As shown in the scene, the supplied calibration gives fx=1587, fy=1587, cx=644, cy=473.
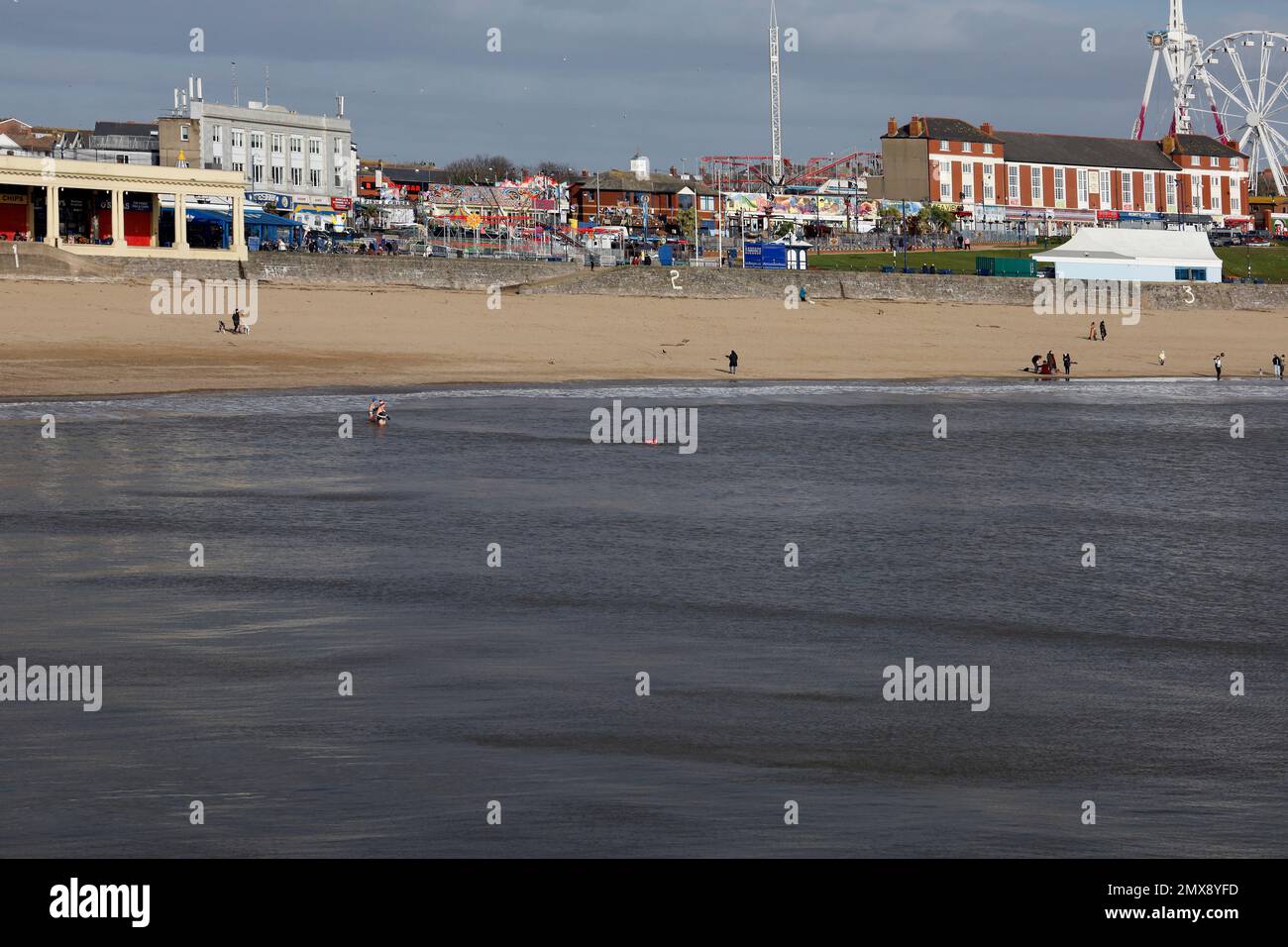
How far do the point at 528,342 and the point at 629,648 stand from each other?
123ft

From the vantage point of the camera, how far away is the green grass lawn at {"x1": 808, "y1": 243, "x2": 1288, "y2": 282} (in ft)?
273

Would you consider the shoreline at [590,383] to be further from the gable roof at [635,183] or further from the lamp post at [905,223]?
the gable roof at [635,183]

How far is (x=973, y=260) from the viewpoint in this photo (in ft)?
297

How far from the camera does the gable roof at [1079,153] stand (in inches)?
5020

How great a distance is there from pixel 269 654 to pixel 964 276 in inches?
2329

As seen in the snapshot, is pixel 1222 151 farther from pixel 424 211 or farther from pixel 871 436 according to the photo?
pixel 871 436

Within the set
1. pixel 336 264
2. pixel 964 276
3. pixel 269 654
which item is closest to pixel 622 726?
pixel 269 654

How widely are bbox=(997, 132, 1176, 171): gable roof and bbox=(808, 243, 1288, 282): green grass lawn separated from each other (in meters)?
20.8

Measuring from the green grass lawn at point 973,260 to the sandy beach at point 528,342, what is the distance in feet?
47.9

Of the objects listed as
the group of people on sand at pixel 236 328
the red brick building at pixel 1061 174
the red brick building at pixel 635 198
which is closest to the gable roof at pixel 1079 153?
the red brick building at pixel 1061 174

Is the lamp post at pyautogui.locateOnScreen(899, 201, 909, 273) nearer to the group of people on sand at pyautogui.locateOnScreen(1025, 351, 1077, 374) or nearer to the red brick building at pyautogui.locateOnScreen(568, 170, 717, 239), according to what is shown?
the red brick building at pyautogui.locateOnScreen(568, 170, 717, 239)

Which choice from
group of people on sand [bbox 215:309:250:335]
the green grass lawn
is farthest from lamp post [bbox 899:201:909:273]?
group of people on sand [bbox 215:309:250:335]

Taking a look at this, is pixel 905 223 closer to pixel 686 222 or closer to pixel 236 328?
pixel 686 222

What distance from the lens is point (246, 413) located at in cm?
3819
